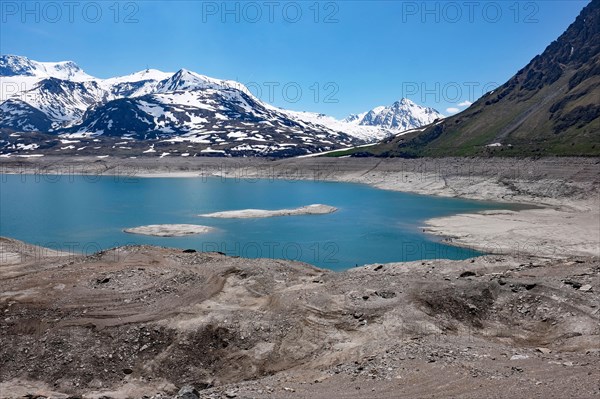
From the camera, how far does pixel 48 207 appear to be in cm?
9050

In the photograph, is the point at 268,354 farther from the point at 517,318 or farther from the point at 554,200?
the point at 554,200

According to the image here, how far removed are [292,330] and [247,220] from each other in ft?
178

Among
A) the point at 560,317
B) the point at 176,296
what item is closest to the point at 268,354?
the point at 176,296

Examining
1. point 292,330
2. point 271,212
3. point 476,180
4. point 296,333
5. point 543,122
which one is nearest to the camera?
point 296,333

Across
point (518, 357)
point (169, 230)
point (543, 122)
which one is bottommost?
point (169, 230)

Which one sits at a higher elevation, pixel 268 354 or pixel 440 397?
pixel 440 397

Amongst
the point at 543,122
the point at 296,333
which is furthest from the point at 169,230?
the point at 543,122

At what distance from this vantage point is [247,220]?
76.5 meters

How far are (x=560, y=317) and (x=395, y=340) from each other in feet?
30.6

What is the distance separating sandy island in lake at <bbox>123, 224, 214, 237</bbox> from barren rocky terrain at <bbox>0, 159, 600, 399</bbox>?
28163 millimetres

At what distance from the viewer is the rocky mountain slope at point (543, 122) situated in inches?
5094

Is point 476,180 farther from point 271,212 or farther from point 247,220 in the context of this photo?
point 247,220

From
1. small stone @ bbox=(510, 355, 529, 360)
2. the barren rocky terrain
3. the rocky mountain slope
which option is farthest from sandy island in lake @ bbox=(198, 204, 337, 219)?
small stone @ bbox=(510, 355, 529, 360)

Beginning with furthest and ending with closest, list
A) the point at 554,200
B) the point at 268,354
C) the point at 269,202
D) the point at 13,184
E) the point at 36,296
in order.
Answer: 1. the point at 13,184
2. the point at 269,202
3. the point at 554,200
4. the point at 36,296
5. the point at 268,354
